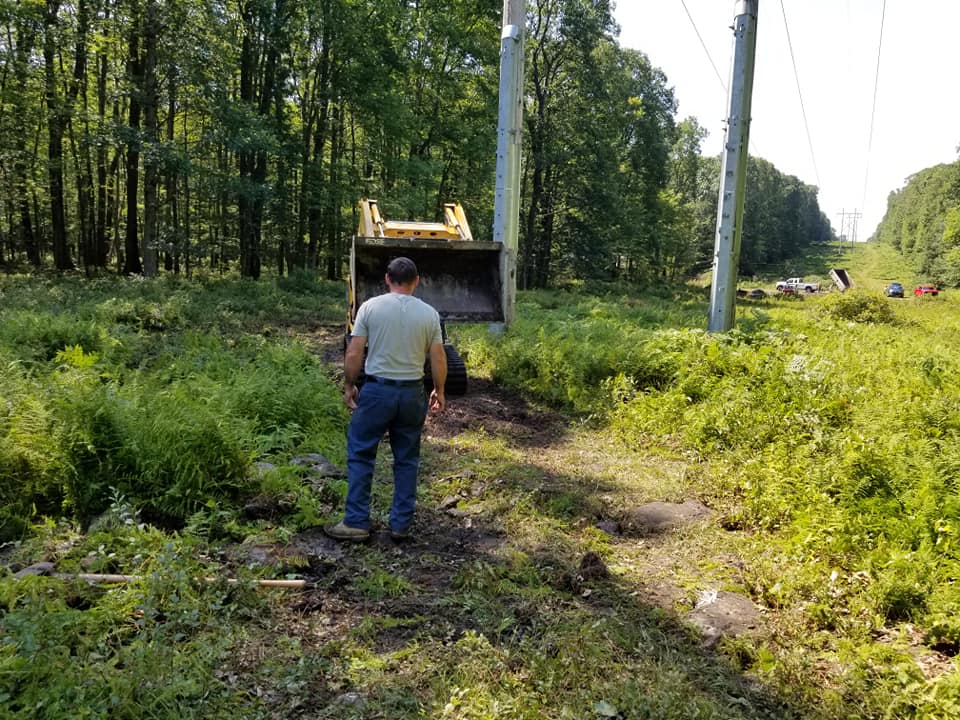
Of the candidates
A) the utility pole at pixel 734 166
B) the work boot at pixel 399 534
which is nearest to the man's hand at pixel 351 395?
the work boot at pixel 399 534

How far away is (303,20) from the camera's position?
24.1m

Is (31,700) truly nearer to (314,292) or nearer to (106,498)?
(106,498)

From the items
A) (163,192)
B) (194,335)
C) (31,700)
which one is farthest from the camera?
(163,192)

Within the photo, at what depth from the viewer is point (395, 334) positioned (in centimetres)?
450

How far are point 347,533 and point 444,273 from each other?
5.28m

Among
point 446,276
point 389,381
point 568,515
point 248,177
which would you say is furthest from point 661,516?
point 248,177

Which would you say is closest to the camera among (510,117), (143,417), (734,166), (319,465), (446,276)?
(143,417)

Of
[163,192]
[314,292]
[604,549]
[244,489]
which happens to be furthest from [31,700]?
[163,192]

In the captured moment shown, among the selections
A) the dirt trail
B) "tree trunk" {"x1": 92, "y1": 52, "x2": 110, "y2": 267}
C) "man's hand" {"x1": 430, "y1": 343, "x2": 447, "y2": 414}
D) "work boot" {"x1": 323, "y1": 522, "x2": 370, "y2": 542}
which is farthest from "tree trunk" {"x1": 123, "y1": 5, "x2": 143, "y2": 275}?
"work boot" {"x1": 323, "y1": 522, "x2": 370, "y2": 542}

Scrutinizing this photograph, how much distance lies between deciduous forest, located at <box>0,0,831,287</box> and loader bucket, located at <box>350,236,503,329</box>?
12.6 metres

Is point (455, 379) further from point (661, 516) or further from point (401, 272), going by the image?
point (401, 272)

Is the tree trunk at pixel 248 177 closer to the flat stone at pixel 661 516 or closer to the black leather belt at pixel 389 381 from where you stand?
the black leather belt at pixel 389 381

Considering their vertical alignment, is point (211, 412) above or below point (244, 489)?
above

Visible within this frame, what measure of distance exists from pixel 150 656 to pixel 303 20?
2589cm
